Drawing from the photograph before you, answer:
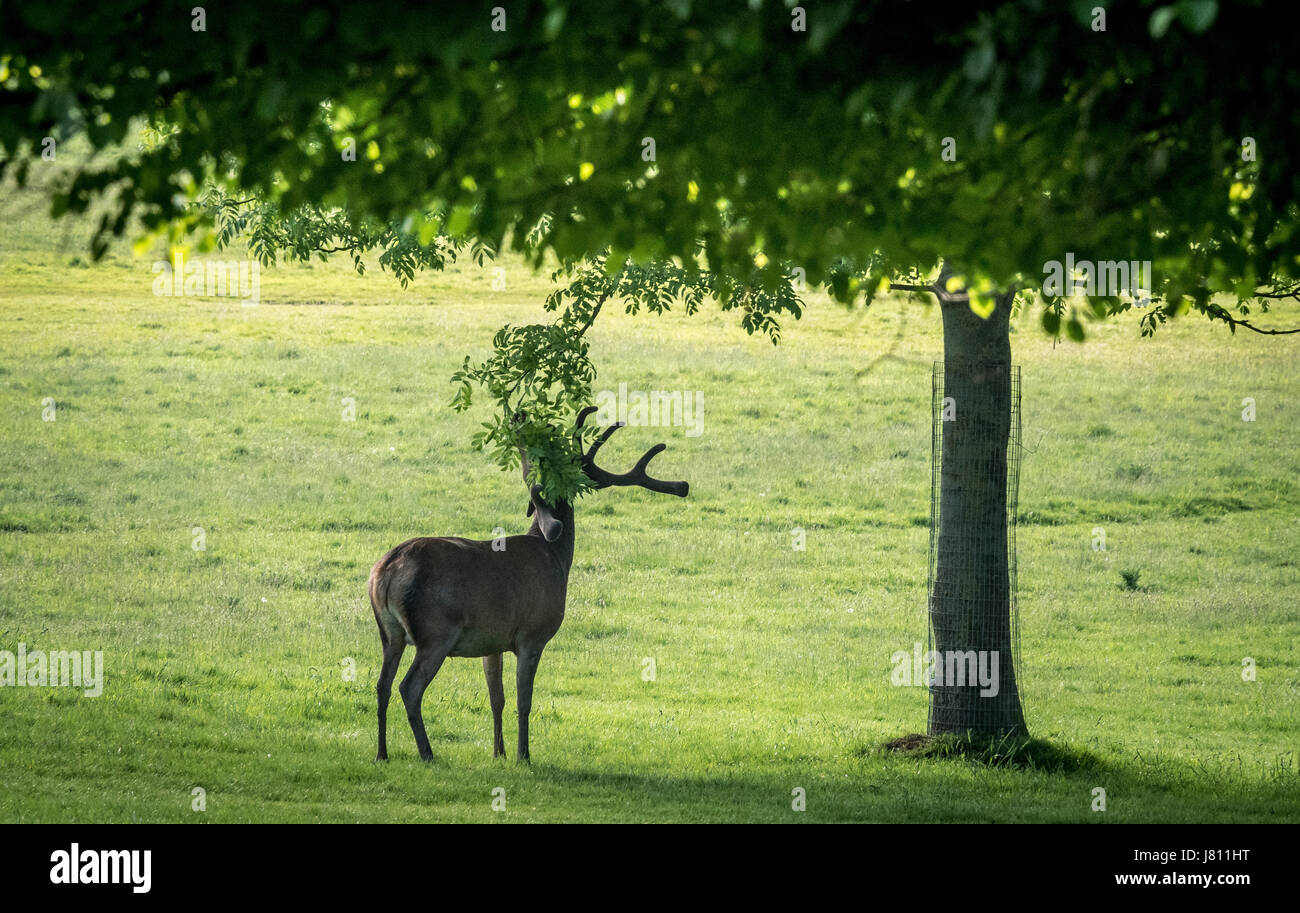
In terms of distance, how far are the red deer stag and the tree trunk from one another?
3.89 meters

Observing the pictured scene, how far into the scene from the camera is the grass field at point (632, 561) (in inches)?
477

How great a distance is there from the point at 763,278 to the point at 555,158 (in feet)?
3.69

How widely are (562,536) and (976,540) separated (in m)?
4.15

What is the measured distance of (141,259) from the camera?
38062 mm

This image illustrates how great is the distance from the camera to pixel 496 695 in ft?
41.4

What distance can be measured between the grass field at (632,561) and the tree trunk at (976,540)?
0.78 meters

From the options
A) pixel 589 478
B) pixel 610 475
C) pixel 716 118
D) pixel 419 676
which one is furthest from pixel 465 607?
pixel 716 118

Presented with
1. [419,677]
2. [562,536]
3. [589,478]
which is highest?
[589,478]

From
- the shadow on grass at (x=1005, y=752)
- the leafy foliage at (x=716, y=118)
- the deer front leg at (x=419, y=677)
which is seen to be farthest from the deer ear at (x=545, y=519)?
the leafy foliage at (x=716, y=118)

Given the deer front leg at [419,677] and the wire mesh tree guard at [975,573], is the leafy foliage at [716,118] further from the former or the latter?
the wire mesh tree guard at [975,573]

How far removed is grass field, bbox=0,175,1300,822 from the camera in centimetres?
1212

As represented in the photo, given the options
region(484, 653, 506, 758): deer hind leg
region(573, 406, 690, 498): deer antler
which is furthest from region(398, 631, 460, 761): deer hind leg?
region(573, 406, 690, 498): deer antler

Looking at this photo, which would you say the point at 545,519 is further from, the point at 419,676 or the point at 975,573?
the point at 975,573

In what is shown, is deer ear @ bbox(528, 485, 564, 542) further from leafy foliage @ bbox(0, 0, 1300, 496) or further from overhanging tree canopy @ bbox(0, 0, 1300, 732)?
overhanging tree canopy @ bbox(0, 0, 1300, 732)
